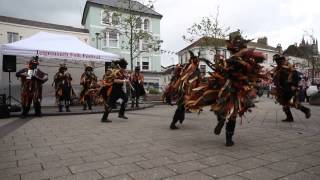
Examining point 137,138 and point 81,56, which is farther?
point 81,56

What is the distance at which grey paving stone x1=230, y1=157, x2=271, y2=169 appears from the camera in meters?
4.10

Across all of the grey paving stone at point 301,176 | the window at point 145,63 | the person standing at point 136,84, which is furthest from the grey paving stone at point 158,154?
the window at point 145,63

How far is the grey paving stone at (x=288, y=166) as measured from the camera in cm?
395

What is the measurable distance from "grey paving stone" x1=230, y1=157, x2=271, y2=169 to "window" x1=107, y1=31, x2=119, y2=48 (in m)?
37.4

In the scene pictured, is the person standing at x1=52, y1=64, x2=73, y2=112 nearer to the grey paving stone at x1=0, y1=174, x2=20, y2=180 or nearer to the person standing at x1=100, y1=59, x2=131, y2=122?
the person standing at x1=100, y1=59, x2=131, y2=122

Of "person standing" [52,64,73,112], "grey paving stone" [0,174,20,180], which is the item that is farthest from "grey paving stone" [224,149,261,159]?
"person standing" [52,64,73,112]

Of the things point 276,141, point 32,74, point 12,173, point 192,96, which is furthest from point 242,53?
point 32,74

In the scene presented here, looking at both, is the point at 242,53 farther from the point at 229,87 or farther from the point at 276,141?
the point at 276,141

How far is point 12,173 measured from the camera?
3.86 m

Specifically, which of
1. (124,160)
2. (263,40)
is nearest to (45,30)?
(124,160)

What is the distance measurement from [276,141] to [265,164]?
1.82 metres

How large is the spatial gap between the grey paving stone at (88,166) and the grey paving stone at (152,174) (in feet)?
1.83

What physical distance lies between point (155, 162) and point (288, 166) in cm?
168

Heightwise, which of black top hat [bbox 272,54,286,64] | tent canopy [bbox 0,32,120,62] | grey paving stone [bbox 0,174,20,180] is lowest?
grey paving stone [bbox 0,174,20,180]
